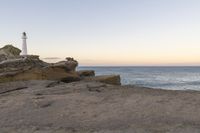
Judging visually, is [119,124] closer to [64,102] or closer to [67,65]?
[64,102]

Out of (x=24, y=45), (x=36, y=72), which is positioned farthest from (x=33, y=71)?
(x=24, y=45)

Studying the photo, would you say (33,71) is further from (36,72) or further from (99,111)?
(99,111)

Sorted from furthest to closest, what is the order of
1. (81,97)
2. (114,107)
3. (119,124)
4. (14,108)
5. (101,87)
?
1. (101,87)
2. (81,97)
3. (14,108)
4. (114,107)
5. (119,124)

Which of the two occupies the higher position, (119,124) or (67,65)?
(67,65)

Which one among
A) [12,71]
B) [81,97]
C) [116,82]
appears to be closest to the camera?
[81,97]

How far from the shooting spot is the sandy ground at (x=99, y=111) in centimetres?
496

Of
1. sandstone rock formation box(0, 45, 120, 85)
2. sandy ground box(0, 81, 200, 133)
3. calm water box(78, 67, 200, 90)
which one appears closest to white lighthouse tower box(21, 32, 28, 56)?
sandstone rock formation box(0, 45, 120, 85)

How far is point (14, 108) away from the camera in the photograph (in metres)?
6.41

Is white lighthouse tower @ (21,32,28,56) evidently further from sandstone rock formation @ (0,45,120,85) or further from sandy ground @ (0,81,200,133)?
sandy ground @ (0,81,200,133)

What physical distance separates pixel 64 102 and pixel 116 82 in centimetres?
630

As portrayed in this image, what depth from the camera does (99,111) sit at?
5.77m

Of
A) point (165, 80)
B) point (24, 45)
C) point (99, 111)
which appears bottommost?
point (165, 80)

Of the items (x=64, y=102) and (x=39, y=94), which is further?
(x=39, y=94)

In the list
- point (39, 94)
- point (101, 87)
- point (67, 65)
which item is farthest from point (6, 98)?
point (67, 65)
